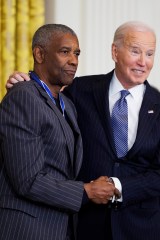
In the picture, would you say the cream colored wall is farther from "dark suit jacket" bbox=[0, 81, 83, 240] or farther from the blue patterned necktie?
"dark suit jacket" bbox=[0, 81, 83, 240]

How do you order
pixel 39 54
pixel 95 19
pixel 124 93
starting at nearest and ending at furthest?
pixel 39 54 < pixel 124 93 < pixel 95 19

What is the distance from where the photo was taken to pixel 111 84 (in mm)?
2590

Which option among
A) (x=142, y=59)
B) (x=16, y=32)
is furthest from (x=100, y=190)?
(x=16, y=32)

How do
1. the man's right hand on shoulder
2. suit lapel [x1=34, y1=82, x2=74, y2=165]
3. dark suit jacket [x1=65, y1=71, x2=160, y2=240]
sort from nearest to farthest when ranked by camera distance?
suit lapel [x1=34, y1=82, x2=74, y2=165]
the man's right hand on shoulder
dark suit jacket [x1=65, y1=71, x2=160, y2=240]

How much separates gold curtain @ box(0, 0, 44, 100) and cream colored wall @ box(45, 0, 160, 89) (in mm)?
177

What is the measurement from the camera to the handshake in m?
2.15

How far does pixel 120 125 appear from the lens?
243 centimetres

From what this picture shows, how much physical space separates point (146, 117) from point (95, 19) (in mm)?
1555

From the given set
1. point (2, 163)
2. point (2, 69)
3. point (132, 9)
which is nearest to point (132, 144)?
point (2, 163)

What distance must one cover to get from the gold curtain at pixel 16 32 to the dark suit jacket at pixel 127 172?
3.81 ft

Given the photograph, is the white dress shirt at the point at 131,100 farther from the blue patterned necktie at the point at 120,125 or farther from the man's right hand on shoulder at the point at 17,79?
the man's right hand on shoulder at the point at 17,79

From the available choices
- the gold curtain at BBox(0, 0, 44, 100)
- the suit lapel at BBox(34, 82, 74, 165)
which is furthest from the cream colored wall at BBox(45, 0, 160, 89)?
the suit lapel at BBox(34, 82, 74, 165)

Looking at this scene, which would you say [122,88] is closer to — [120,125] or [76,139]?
[120,125]

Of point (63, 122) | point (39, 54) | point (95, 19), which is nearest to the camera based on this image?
point (63, 122)
